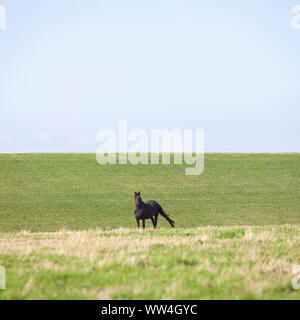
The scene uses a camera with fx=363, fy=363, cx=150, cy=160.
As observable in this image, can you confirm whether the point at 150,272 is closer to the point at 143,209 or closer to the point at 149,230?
the point at 149,230

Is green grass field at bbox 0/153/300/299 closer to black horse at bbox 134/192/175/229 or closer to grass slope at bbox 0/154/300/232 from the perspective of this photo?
grass slope at bbox 0/154/300/232

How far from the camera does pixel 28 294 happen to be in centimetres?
613

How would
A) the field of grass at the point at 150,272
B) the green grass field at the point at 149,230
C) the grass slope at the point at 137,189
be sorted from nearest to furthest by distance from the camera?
the field of grass at the point at 150,272
the green grass field at the point at 149,230
the grass slope at the point at 137,189

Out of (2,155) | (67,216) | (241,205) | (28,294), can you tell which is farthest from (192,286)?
(2,155)

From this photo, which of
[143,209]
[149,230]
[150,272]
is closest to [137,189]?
[143,209]

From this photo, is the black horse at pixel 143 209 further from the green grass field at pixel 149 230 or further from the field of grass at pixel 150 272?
the field of grass at pixel 150 272

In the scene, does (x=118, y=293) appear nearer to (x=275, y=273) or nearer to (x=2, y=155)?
(x=275, y=273)

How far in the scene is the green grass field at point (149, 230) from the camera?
6602mm

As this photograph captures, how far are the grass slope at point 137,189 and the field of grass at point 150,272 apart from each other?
2015 cm

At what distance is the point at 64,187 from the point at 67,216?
8882mm

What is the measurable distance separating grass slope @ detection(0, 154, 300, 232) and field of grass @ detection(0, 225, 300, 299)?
66.1ft

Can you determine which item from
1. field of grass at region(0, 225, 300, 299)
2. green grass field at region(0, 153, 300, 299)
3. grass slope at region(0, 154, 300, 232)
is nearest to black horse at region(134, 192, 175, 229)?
green grass field at region(0, 153, 300, 299)

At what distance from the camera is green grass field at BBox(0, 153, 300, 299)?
6602 millimetres

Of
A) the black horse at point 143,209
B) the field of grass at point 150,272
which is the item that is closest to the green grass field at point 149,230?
the field of grass at point 150,272
